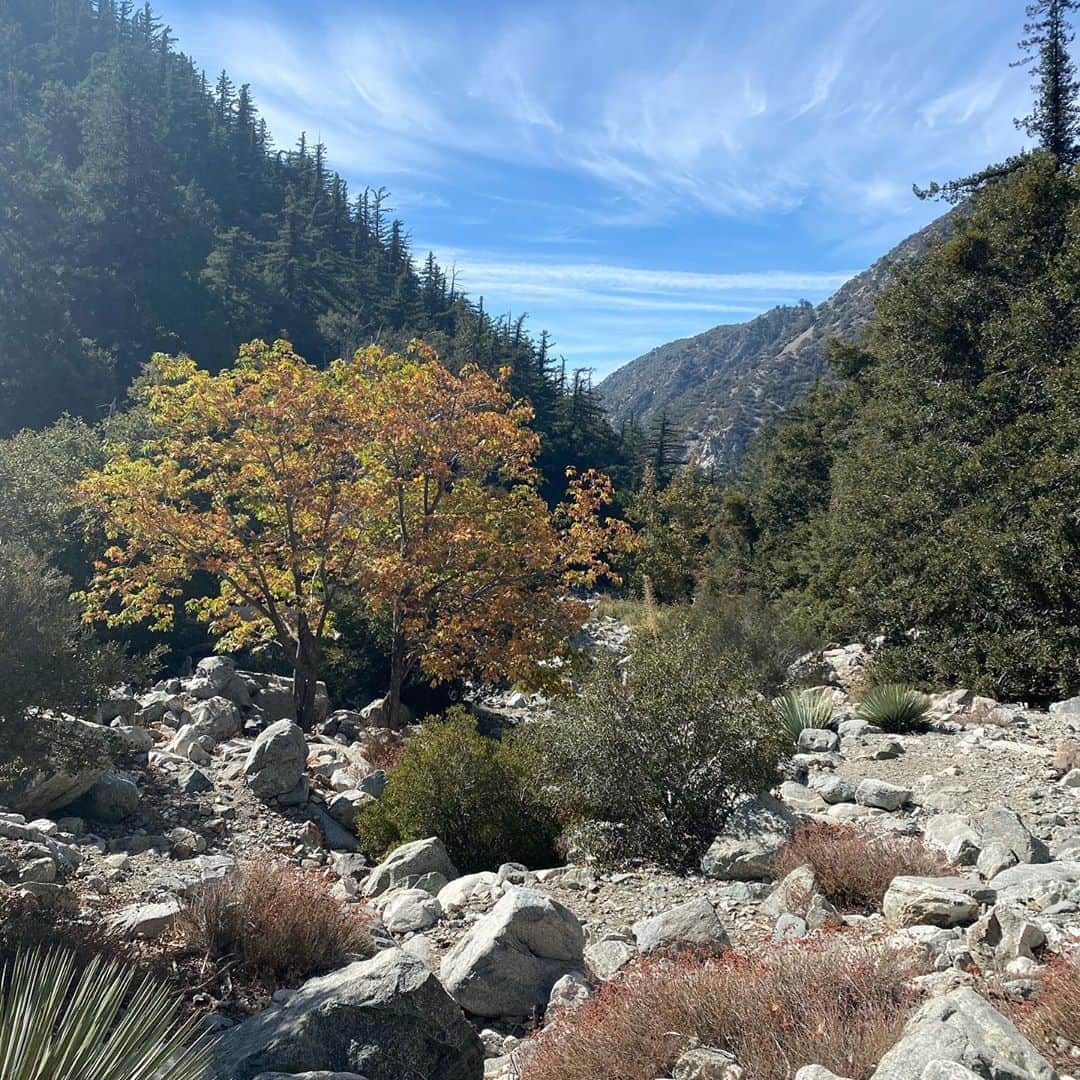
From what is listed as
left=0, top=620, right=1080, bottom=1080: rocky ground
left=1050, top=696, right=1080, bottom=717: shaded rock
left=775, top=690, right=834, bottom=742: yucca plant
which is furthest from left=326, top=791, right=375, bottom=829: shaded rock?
left=1050, top=696, right=1080, bottom=717: shaded rock

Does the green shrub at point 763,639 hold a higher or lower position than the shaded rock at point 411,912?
higher

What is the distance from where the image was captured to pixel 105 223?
1934 inches

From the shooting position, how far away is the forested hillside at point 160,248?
41562mm

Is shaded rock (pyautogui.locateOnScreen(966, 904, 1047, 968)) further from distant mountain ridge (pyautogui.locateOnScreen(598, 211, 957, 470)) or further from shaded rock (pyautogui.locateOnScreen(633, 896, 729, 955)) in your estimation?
distant mountain ridge (pyautogui.locateOnScreen(598, 211, 957, 470))

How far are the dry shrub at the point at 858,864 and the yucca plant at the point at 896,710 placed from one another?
5.97 m

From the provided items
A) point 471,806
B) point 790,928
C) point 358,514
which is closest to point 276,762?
point 471,806

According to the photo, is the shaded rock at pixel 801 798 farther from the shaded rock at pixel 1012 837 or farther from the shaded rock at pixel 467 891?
the shaded rock at pixel 467 891

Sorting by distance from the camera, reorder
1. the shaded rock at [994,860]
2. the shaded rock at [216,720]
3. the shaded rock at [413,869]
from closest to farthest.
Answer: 1. the shaded rock at [994,860]
2. the shaded rock at [413,869]
3. the shaded rock at [216,720]

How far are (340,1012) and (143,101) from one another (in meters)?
74.5

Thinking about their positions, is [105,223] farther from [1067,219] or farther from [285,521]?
[1067,219]

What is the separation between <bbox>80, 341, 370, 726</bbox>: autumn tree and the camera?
11.8 metres

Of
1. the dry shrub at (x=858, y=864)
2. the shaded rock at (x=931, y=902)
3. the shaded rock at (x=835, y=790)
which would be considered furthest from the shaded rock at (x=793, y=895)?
the shaded rock at (x=835, y=790)

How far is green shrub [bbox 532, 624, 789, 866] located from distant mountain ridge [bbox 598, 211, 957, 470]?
60.2 m

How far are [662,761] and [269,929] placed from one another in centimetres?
360
